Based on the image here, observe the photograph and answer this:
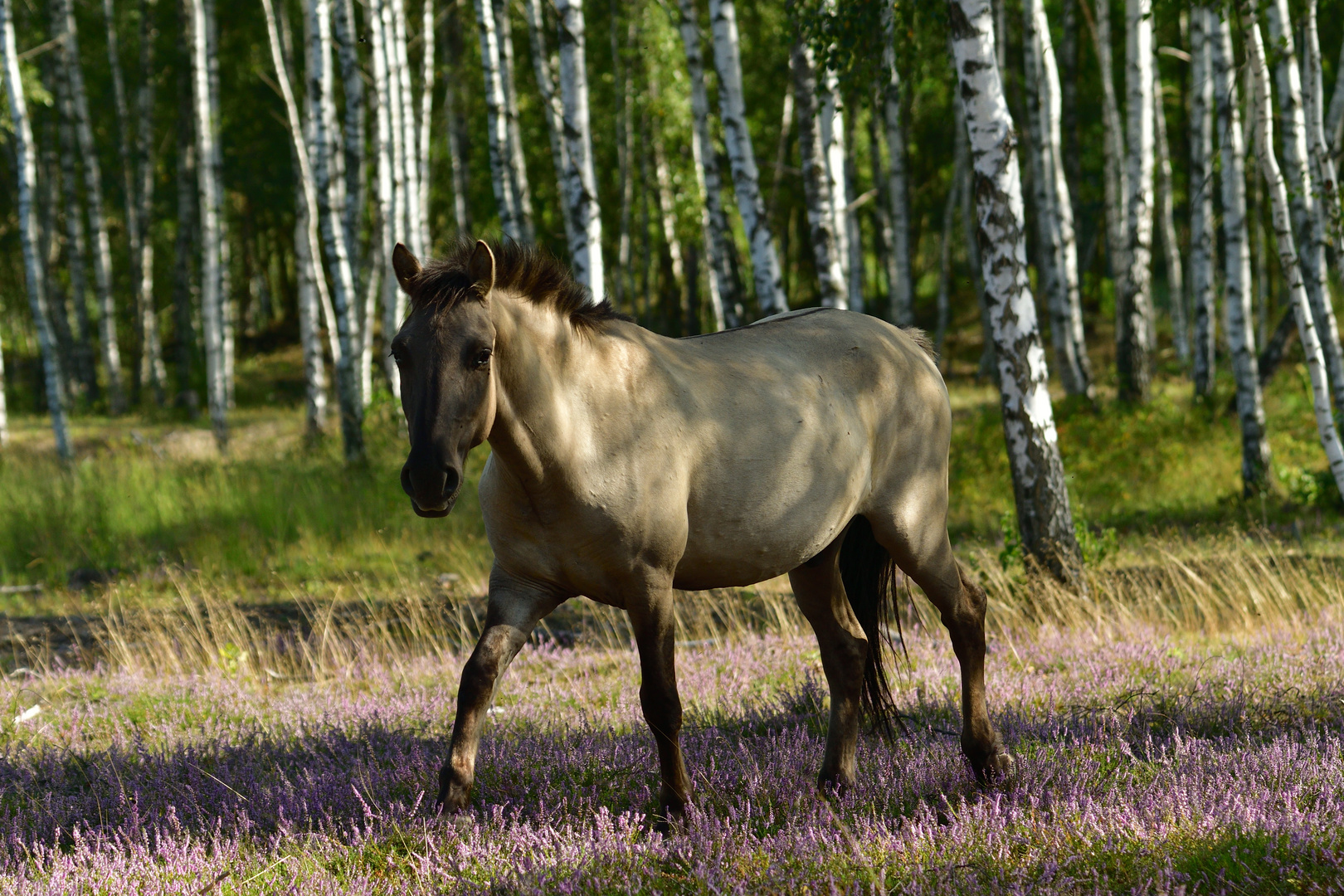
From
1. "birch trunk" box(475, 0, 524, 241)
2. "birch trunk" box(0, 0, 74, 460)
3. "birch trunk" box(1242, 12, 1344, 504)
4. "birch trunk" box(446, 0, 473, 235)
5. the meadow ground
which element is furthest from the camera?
"birch trunk" box(446, 0, 473, 235)

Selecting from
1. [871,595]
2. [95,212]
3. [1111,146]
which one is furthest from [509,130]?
[871,595]

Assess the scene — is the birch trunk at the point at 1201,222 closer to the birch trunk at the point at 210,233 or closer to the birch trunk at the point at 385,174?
the birch trunk at the point at 385,174

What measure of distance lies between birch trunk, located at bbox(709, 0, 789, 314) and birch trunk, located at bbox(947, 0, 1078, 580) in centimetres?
354

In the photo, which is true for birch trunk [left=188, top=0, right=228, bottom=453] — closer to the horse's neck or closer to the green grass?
the green grass

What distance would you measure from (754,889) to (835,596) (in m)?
1.61

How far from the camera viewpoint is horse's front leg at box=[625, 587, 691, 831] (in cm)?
339

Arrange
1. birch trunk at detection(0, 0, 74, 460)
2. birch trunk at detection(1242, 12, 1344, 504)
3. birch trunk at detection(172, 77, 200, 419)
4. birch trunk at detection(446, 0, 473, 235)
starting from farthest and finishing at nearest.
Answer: birch trunk at detection(172, 77, 200, 419), birch trunk at detection(446, 0, 473, 235), birch trunk at detection(0, 0, 74, 460), birch trunk at detection(1242, 12, 1344, 504)

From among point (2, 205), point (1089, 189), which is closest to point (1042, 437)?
point (1089, 189)

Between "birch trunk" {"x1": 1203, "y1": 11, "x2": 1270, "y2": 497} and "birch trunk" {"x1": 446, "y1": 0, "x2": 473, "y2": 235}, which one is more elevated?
"birch trunk" {"x1": 446, "y1": 0, "x2": 473, "y2": 235}

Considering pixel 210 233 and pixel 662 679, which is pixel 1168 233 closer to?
pixel 210 233

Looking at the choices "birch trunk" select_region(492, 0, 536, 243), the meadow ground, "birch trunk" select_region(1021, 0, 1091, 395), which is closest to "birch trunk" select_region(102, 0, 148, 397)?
"birch trunk" select_region(492, 0, 536, 243)

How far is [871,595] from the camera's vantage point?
458 centimetres

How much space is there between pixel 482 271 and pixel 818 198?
7988 mm

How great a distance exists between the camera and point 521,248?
337 centimetres
